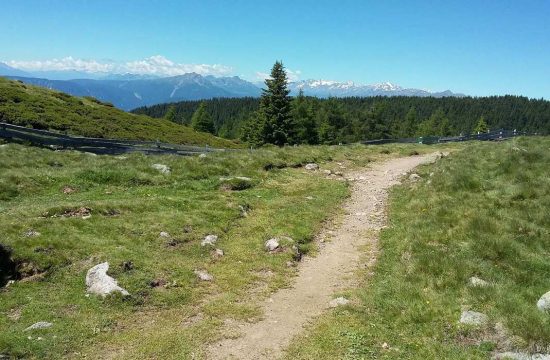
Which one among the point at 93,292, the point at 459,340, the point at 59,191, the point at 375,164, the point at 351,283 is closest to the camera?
the point at 459,340

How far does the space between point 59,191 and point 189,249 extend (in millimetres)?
8811

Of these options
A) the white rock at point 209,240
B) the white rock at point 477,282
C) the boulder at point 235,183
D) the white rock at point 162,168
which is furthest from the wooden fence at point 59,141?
the white rock at point 477,282

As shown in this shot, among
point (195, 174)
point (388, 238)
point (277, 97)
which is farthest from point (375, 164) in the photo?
point (277, 97)

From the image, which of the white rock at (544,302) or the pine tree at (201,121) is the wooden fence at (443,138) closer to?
the white rock at (544,302)

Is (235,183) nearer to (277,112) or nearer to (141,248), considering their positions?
(141,248)

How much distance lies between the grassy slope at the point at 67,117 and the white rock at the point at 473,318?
63041 millimetres

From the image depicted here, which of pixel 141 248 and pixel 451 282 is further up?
pixel 451 282

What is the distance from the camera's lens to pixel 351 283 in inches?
498

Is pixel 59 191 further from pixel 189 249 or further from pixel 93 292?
pixel 93 292

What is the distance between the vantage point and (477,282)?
10.8 metres

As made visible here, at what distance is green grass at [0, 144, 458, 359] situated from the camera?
927 cm

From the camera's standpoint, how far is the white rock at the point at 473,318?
916 cm

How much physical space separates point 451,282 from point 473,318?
178 cm

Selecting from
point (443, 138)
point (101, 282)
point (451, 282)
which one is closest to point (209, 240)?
point (101, 282)
